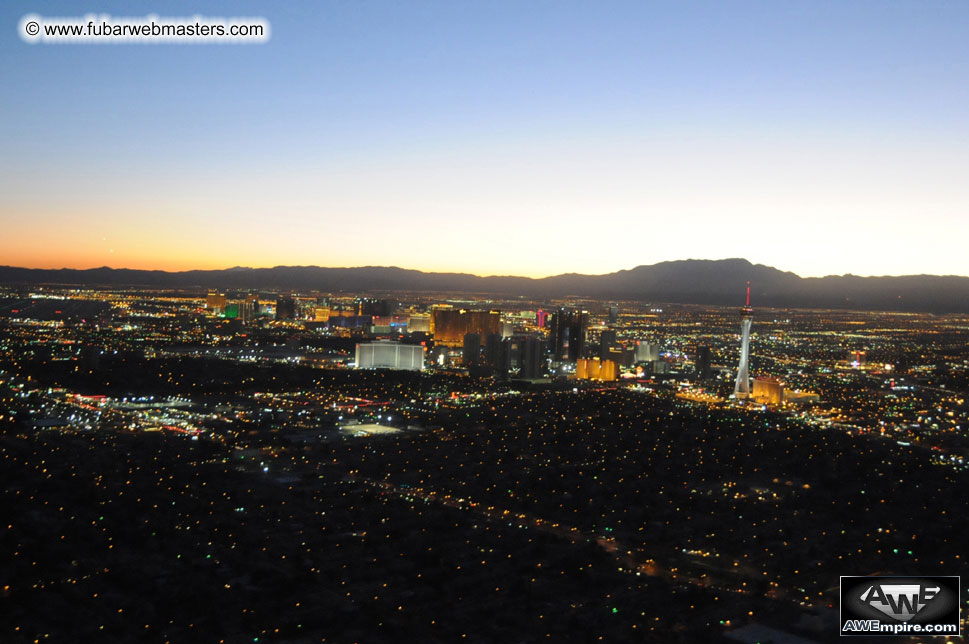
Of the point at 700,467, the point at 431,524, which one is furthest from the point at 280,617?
the point at 700,467

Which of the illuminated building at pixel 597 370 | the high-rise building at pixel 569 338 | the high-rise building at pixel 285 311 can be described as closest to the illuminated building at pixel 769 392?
the illuminated building at pixel 597 370

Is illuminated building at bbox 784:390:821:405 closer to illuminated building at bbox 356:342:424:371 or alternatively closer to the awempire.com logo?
illuminated building at bbox 356:342:424:371

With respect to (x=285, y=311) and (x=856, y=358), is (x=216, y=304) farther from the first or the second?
(x=856, y=358)

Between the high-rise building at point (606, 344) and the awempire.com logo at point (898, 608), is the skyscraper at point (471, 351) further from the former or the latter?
the awempire.com logo at point (898, 608)

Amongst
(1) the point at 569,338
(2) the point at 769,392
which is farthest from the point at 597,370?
(2) the point at 769,392

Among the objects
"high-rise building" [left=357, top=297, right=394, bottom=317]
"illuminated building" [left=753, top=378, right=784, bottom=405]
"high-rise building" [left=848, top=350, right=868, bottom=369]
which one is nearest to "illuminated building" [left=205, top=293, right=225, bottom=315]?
"high-rise building" [left=357, top=297, right=394, bottom=317]

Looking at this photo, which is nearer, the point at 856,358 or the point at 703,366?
the point at 703,366
